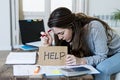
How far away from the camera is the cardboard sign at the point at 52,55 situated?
1330 millimetres

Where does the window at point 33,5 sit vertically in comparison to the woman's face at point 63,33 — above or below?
above

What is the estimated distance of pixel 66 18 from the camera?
1.39 m

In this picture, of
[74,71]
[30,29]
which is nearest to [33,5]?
[30,29]

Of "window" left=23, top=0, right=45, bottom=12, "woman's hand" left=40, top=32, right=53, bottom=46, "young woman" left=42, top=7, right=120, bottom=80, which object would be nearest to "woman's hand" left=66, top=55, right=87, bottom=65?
"young woman" left=42, top=7, right=120, bottom=80

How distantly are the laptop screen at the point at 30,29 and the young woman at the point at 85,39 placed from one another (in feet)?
3.63

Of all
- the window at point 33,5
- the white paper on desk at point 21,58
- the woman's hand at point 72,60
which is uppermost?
the window at point 33,5

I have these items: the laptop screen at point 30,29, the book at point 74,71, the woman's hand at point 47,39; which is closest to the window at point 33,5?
the laptop screen at point 30,29

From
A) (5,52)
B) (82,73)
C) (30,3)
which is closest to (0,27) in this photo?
(5,52)

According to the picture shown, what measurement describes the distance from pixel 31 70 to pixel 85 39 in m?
0.45

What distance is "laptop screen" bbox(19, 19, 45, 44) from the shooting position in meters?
2.63

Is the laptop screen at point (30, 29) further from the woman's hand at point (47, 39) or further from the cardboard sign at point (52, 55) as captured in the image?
Answer: the cardboard sign at point (52, 55)

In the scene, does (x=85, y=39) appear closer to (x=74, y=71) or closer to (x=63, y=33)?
(x=63, y=33)

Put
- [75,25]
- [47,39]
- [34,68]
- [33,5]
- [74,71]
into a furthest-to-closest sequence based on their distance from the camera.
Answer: [33,5] < [47,39] < [75,25] < [34,68] < [74,71]

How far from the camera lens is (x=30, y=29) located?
2771 mm
